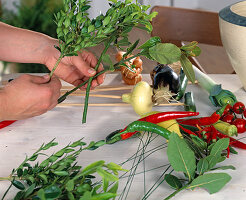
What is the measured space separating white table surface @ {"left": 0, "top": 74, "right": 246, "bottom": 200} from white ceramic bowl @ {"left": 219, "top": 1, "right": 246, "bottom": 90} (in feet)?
0.41

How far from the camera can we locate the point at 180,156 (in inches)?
31.4

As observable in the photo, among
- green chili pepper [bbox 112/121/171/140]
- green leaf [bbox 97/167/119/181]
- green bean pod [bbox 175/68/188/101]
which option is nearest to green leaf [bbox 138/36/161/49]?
green chili pepper [bbox 112/121/171/140]

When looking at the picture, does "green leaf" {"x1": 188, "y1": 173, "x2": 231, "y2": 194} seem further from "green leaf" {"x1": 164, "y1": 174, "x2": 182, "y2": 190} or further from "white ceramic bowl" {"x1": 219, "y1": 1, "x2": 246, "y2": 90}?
"white ceramic bowl" {"x1": 219, "y1": 1, "x2": 246, "y2": 90}

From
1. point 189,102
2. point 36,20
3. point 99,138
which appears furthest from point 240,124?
point 36,20

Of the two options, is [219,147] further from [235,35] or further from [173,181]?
[235,35]

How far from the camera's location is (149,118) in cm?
102

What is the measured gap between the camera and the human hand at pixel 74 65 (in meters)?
1.11

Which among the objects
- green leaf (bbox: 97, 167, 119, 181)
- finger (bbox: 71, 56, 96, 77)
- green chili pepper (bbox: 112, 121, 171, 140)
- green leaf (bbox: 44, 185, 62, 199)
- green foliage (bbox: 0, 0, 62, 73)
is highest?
finger (bbox: 71, 56, 96, 77)

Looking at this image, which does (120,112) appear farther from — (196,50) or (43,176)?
(43,176)

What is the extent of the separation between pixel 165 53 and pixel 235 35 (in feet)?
1.09

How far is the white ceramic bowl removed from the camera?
1.13 metres

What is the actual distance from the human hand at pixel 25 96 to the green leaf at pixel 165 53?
0.29 m

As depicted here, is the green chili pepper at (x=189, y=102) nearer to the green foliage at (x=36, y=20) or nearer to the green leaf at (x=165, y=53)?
the green leaf at (x=165, y=53)

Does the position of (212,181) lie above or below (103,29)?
below
